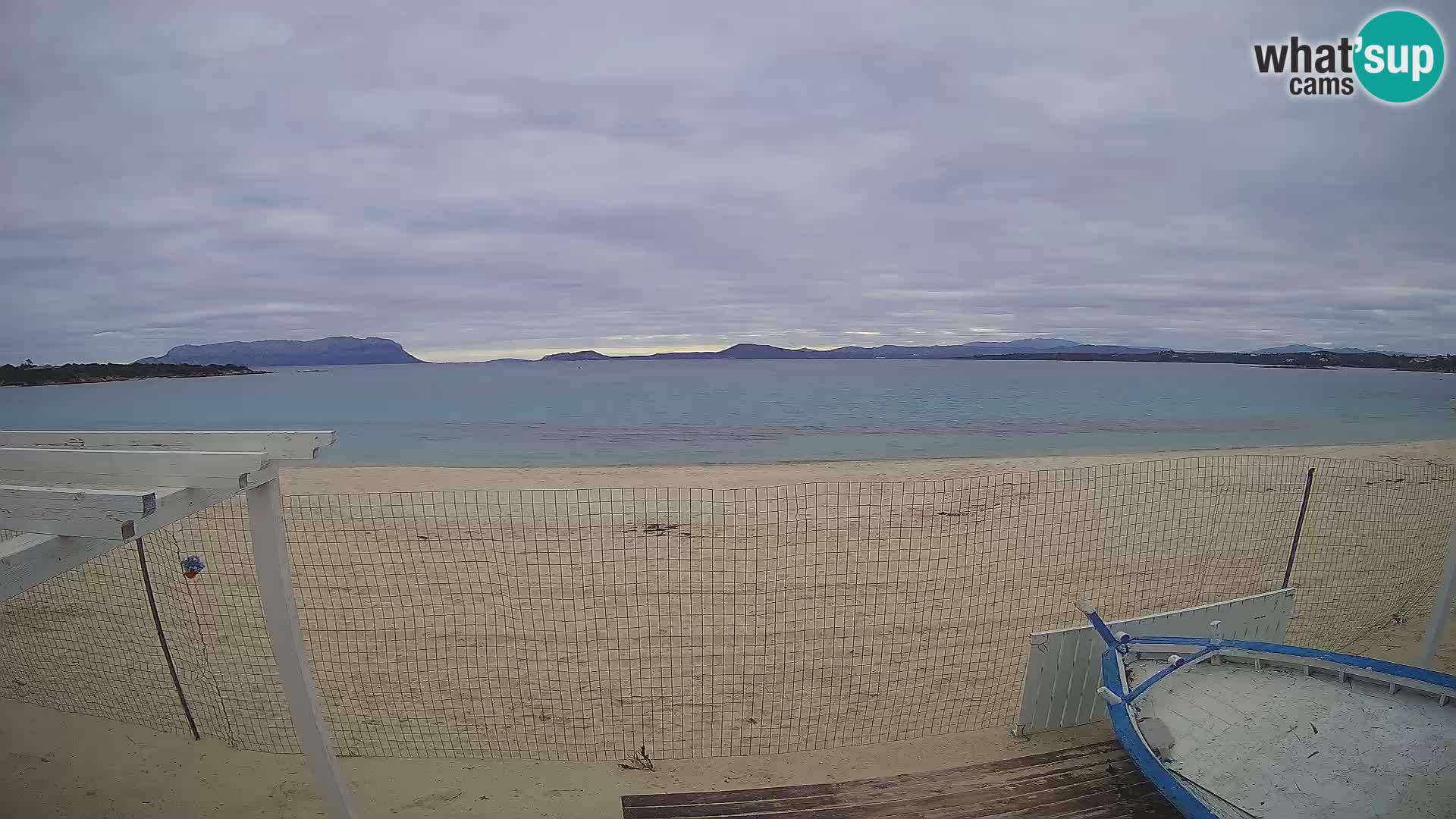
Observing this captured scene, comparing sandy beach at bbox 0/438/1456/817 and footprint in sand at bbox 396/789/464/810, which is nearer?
footprint in sand at bbox 396/789/464/810

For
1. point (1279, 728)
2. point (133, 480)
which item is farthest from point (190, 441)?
point (1279, 728)

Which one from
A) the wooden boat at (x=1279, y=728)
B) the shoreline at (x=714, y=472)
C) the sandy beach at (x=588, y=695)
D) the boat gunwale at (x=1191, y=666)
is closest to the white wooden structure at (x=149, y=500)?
the sandy beach at (x=588, y=695)

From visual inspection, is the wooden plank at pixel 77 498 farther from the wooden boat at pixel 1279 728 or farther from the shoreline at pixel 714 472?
the shoreline at pixel 714 472

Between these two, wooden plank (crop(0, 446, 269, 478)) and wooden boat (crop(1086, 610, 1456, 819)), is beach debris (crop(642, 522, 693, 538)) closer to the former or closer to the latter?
wooden boat (crop(1086, 610, 1456, 819))

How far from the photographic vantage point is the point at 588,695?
6.29 meters

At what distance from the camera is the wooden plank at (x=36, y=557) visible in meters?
2.29

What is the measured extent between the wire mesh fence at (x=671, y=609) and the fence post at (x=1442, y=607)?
4.58ft

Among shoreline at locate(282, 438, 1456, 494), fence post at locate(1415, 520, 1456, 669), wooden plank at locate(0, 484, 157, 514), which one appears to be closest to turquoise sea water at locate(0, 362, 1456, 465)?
shoreline at locate(282, 438, 1456, 494)

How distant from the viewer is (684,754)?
17.0 ft

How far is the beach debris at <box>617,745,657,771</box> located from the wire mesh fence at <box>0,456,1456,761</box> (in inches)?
6.0

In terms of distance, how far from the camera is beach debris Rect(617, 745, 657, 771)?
4977 millimetres

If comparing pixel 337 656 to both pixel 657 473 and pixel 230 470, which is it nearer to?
pixel 230 470

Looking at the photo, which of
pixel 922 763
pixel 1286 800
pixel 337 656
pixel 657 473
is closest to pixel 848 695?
pixel 922 763

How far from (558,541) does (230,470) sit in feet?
28.0
